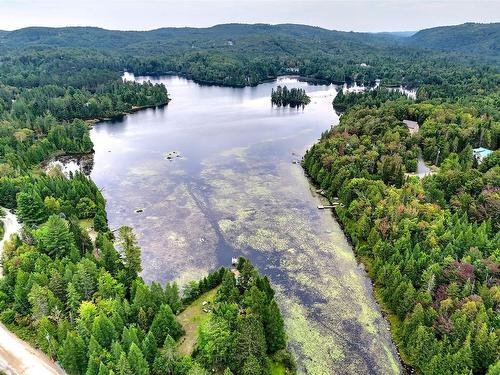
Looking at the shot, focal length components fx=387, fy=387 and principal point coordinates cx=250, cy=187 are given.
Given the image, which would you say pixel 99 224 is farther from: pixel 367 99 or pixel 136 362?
pixel 367 99

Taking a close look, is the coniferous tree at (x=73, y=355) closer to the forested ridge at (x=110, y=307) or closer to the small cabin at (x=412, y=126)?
the forested ridge at (x=110, y=307)

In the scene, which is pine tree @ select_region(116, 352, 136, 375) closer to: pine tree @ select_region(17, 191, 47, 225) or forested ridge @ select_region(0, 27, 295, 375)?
forested ridge @ select_region(0, 27, 295, 375)

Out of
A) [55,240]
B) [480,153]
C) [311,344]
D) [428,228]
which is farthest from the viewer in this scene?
[480,153]

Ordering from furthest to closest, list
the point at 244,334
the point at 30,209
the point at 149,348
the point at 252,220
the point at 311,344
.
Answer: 1. the point at 252,220
2. the point at 30,209
3. the point at 311,344
4. the point at 244,334
5. the point at 149,348

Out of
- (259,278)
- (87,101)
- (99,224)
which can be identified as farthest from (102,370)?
(87,101)

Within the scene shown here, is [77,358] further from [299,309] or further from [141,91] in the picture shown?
[141,91]

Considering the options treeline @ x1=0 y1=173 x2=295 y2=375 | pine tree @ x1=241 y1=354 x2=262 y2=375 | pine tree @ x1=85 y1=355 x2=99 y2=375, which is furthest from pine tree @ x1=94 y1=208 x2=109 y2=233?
pine tree @ x1=241 y1=354 x2=262 y2=375

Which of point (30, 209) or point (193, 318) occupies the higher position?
point (30, 209)

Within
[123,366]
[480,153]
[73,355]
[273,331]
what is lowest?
[273,331]
